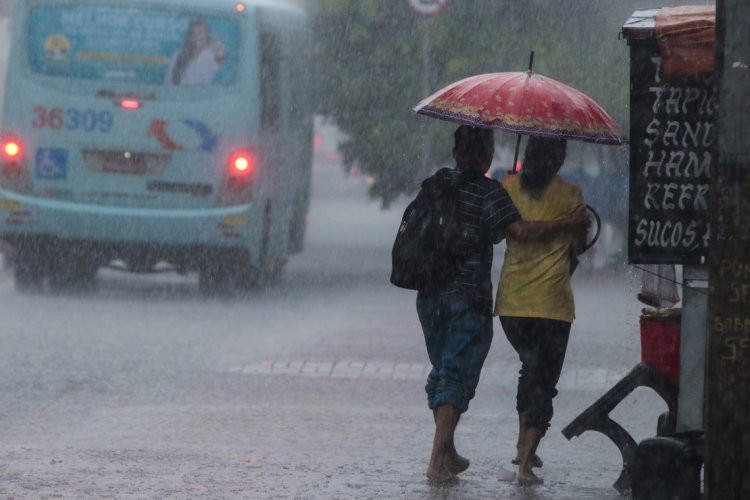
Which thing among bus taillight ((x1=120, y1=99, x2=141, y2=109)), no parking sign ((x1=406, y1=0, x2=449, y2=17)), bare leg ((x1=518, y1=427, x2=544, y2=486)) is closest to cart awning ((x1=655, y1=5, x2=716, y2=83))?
bare leg ((x1=518, y1=427, x2=544, y2=486))

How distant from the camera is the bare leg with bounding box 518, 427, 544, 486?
5.88m

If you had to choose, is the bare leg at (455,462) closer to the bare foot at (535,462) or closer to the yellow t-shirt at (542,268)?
the bare foot at (535,462)

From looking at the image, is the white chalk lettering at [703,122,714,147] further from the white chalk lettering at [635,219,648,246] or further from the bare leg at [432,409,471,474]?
the bare leg at [432,409,471,474]

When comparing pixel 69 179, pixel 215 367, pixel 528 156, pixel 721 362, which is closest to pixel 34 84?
pixel 69 179

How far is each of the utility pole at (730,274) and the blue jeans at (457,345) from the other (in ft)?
6.84

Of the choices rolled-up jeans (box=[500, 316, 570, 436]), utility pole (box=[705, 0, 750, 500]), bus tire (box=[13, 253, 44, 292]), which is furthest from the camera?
bus tire (box=[13, 253, 44, 292])

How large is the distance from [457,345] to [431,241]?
47cm

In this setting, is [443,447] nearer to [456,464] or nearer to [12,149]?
[456,464]

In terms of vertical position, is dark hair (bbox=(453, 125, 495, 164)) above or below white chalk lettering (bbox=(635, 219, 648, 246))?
above

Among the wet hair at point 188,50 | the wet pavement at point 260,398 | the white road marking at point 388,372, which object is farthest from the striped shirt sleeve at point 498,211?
the wet hair at point 188,50

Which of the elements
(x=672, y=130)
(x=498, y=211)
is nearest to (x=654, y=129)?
(x=672, y=130)

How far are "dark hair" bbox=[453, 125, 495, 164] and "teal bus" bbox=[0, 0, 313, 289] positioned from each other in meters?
8.49

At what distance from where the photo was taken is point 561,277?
596 cm

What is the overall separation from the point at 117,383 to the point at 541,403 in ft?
13.2
